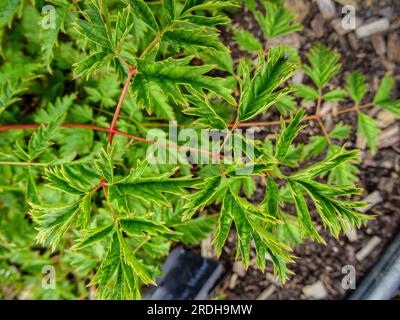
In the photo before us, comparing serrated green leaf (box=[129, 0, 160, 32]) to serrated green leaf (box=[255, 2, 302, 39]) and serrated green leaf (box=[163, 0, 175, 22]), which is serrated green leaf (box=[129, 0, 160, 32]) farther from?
serrated green leaf (box=[255, 2, 302, 39])

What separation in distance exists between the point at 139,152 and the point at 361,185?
4.05ft

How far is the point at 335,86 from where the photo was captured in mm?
2170

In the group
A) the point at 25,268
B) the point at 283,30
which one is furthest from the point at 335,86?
the point at 25,268

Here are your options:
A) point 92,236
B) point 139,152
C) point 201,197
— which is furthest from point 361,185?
point 92,236

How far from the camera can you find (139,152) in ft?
5.68

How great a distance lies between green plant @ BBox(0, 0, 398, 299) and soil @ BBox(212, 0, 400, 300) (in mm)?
224

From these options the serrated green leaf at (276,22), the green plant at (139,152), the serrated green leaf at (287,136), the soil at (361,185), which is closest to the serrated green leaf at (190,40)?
the green plant at (139,152)

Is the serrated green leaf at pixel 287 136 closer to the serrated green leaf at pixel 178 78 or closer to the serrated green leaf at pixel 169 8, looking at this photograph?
Result: the serrated green leaf at pixel 178 78

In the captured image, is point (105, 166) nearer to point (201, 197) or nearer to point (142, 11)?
point (201, 197)

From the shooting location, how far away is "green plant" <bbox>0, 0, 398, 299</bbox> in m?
1.12

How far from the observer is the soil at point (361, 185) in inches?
82.7

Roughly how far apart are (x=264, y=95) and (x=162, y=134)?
1.95ft

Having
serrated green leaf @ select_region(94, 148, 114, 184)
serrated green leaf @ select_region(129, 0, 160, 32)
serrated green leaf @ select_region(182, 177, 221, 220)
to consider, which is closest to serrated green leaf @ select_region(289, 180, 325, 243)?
serrated green leaf @ select_region(182, 177, 221, 220)
